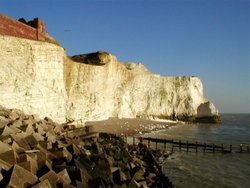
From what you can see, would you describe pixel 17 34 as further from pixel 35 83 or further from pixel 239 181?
pixel 239 181

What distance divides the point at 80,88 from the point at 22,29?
1255 cm

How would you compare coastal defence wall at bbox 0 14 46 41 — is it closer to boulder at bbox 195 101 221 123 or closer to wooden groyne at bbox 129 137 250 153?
wooden groyne at bbox 129 137 250 153

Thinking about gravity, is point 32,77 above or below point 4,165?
above

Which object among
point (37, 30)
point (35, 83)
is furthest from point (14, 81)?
point (37, 30)

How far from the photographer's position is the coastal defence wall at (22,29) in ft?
85.9

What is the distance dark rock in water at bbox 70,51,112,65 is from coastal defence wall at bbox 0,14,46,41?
45.5ft

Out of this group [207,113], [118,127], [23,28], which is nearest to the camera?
[23,28]

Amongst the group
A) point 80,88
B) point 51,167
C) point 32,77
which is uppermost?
point 32,77

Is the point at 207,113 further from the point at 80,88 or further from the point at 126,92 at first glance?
the point at 80,88

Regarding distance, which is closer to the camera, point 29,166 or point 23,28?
point 29,166

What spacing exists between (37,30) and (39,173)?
23.4 meters

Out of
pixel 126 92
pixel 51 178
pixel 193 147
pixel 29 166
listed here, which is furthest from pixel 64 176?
pixel 126 92

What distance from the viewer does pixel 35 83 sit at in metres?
28.3

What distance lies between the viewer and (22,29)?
92.1 feet
